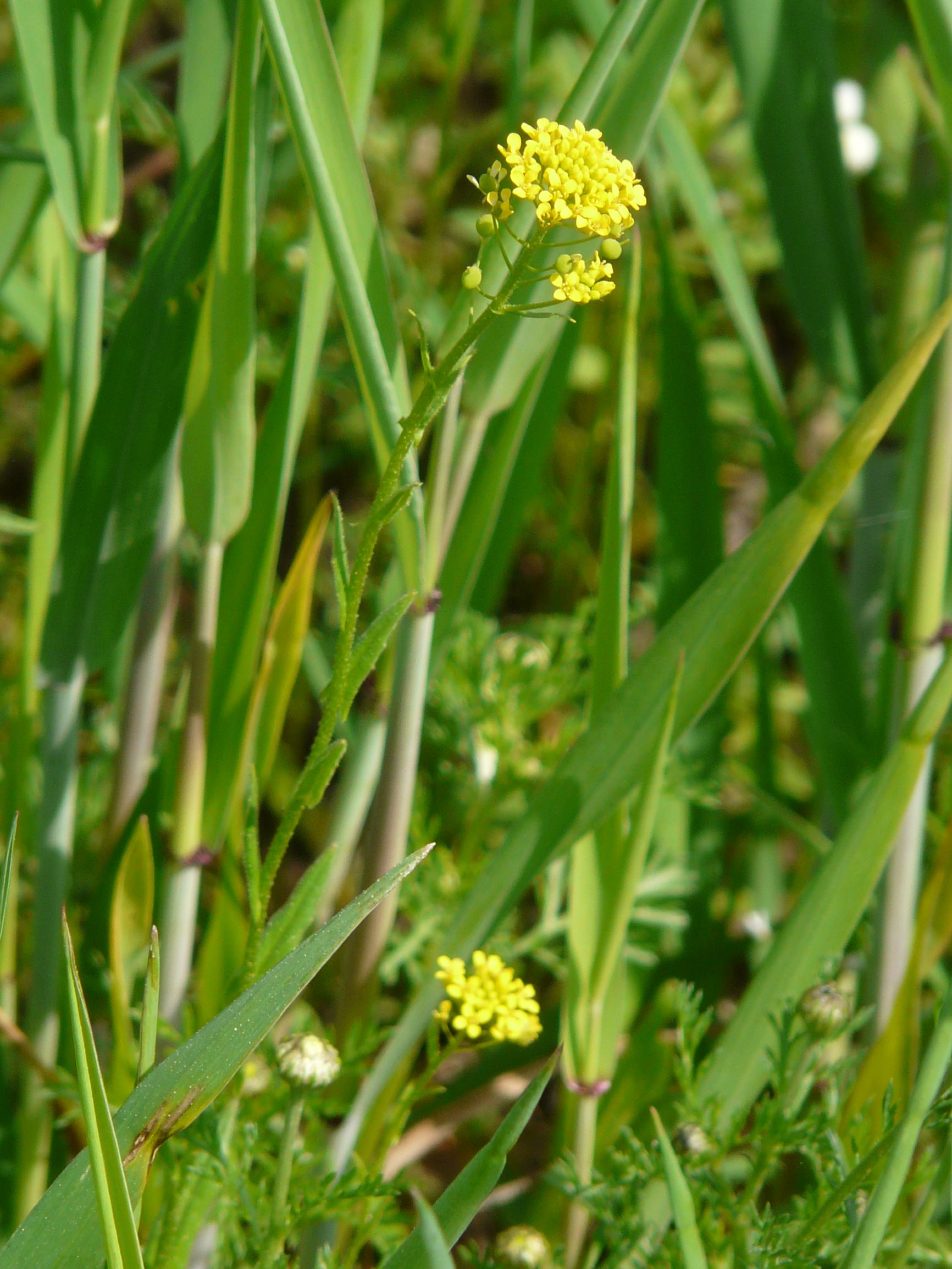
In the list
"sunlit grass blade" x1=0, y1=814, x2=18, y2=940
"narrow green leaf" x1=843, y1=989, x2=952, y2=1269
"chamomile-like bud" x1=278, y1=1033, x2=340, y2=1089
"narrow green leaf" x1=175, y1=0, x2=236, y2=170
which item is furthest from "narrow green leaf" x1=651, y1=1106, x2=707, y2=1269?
"narrow green leaf" x1=175, y1=0, x2=236, y2=170

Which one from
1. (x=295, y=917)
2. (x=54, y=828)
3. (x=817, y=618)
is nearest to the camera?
(x=295, y=917)

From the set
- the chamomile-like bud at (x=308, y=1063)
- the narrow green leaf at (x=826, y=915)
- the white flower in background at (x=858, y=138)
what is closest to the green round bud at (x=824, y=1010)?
the narrow green leaf at (x=826, y=915)

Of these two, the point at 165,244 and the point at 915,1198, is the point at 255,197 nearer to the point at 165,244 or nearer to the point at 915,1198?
A: the point at 165,244

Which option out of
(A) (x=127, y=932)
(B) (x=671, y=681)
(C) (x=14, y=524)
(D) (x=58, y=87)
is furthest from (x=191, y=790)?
(D) (x=58, y=87)

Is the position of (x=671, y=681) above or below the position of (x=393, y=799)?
above

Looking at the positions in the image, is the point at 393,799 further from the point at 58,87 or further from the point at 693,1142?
the point at 58,87

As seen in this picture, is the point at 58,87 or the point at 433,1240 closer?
the point at 433,1240

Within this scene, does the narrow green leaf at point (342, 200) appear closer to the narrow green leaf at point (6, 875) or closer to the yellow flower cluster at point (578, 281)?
the yellow flower cluster at point (578, 281)
